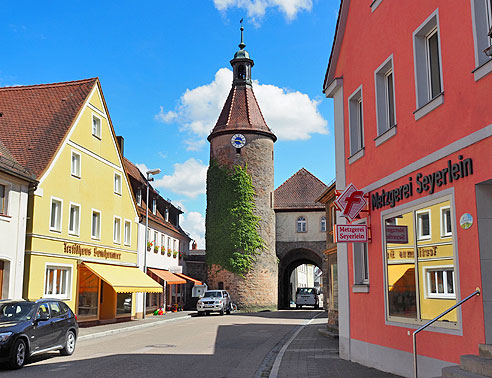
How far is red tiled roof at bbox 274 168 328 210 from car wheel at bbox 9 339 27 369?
39141 mm

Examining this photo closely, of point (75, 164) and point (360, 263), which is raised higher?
point (75, 164)

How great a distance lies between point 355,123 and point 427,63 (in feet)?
13.5

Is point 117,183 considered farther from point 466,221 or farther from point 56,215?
point 466,221

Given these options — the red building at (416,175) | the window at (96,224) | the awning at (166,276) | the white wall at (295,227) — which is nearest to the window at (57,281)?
the window at (96,224)

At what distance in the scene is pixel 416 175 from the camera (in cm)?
1045

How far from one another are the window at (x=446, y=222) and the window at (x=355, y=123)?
16.2 feet

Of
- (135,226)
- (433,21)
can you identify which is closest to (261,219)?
(135,226)

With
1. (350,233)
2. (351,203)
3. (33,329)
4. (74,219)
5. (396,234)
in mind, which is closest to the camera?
(396,234)

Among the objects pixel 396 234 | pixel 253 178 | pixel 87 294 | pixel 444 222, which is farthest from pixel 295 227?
pixel 444 222

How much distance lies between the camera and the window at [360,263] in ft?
44.8

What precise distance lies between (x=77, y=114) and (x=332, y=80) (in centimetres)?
1457

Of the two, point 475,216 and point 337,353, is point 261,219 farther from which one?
point 475,216

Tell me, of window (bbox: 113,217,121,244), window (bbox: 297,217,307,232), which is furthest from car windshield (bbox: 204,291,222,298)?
window (bbox: 297,217,307,232)

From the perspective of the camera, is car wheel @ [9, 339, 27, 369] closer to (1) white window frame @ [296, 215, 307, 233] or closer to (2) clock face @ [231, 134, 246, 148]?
(2) clock face @ [231, 134, 246, 148]
